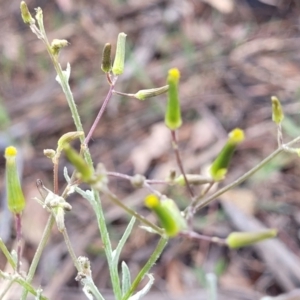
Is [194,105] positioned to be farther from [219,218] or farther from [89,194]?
[89,194]

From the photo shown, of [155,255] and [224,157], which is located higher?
[224,157]

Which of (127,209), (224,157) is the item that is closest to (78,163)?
(127,209)

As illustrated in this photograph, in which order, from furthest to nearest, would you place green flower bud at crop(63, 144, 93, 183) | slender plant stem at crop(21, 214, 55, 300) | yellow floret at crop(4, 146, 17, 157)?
slender plant stem at crop(21, 214, 55, 300), yellow floret at crop(4, 146, 17, 157), green flower bud at crop(63, 144, 93, 183)

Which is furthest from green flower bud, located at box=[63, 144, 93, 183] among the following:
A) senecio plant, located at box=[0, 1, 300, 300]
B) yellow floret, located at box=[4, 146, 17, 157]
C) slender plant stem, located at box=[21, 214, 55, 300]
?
slender plant stem, located at box=[21, 214, 55, 300]

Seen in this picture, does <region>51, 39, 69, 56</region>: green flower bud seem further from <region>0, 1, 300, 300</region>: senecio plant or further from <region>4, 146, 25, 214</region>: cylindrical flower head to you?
<region>4, 146, 25, 214</region>: cylindrical flower head

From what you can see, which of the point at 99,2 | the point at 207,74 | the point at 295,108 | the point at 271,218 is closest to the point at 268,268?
the point at 271,218

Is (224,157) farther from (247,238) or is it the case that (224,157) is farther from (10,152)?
(10,152)
